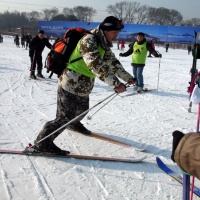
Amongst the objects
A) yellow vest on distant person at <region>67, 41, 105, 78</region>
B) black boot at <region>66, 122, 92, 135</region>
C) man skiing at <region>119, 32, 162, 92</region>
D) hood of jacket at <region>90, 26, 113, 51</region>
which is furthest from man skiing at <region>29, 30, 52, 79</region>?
hood of jacket at <region>90, 26, 113, 51</region>

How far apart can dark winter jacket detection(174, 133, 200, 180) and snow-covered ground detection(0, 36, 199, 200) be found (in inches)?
66.0

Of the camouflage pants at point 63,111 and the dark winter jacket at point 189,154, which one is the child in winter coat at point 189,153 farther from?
the camouflage pants at point 63,111

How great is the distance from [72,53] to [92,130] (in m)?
1.67

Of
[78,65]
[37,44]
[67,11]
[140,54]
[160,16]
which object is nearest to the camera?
[78,65]

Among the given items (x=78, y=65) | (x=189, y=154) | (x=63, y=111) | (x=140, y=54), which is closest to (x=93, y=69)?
(x=78, y=65)

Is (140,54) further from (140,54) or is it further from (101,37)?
(101,37)

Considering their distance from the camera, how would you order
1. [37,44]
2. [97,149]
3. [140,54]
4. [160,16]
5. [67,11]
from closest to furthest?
[97,149] < [140,54] < [37,44] < [160,16] < [67,11]

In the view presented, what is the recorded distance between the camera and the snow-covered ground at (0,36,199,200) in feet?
9.13

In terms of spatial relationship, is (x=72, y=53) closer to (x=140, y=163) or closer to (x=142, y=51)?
(x=140, y=163)

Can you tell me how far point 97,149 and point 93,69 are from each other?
130cm

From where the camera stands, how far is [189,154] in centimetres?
112

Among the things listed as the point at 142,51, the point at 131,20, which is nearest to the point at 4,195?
the point at 142,51

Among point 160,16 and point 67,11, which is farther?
point 67,11

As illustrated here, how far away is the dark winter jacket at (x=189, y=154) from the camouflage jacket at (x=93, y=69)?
72.8 inches
